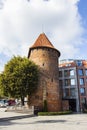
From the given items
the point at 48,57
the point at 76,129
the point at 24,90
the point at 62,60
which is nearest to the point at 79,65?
the point at 62,60

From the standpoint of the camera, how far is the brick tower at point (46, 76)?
35.3 m

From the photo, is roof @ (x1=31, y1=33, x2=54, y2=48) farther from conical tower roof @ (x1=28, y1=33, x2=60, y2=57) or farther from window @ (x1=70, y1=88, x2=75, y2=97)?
window @ (x1=70, y1=88, x2=75, y2=97)

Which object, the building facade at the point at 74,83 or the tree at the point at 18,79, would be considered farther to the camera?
the building facade at the point at 74,83

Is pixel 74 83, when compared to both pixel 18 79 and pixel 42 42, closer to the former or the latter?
pixel 42 42

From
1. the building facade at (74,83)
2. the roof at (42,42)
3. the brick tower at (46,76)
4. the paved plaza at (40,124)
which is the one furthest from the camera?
the building facade at (74,83)

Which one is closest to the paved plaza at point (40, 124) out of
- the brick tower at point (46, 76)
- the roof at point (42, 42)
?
the brick tower at point (46, 76)

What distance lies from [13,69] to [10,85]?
3.25 m

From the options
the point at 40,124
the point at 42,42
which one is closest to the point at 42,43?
the point at 42,42

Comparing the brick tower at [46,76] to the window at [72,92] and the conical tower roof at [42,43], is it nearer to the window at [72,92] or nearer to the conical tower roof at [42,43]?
the conical tower roof at [42,43]

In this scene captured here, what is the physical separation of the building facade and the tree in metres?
16.5

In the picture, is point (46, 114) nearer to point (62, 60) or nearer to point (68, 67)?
point (68, 67)

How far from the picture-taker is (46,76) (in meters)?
36.4

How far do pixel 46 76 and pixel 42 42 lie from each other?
322 inches

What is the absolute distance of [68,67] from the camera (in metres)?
50.3
